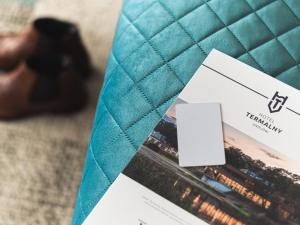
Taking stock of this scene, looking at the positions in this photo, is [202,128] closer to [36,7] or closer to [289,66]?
[289,66]

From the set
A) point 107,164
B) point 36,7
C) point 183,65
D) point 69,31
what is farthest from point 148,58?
point 36,7

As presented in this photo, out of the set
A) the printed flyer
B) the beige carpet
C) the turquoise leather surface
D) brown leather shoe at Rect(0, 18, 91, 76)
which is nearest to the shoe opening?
brown leather shoe at Rect(0, 18, 91, 76)

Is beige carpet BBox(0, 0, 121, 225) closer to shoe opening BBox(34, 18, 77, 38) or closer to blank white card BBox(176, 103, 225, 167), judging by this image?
shoe opening BBox(34, 18, 77, 38)

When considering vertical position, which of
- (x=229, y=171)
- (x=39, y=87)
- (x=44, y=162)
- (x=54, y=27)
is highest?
(x=229, y=171)

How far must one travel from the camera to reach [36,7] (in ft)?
3.86

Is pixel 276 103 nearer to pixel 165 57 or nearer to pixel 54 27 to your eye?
pixel 165 57

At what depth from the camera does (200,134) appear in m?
0.53

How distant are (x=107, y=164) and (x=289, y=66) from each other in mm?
276

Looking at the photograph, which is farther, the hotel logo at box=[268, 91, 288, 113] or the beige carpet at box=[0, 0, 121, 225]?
the beige carpet at box=[0, 0, 121, 225]

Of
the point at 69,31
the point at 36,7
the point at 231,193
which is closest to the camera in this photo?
the point at 231,193

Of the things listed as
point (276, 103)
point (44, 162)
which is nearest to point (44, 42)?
point (44, 162)

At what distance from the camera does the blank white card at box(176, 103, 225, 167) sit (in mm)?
509

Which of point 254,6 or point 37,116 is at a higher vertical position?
point 254,6

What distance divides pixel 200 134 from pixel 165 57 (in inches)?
4.7
